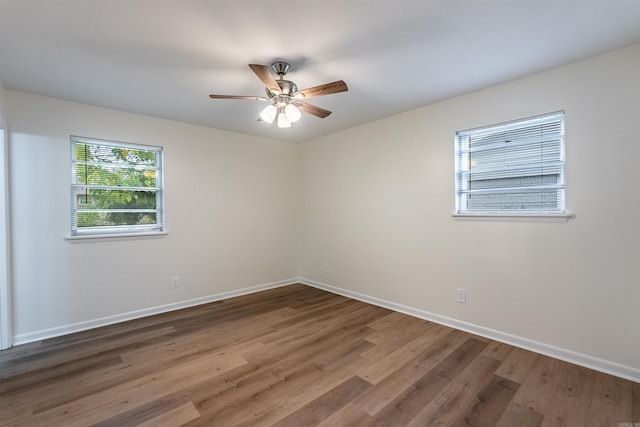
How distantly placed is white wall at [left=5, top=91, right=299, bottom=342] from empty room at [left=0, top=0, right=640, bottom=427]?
2cm

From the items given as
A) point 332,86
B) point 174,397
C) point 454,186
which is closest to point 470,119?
point 454,186

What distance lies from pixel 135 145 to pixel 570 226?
4.37 meters

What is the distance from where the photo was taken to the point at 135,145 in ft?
11.0

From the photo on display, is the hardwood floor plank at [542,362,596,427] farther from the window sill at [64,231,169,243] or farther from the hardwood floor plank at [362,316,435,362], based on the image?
the window sill at [64,231,169,243]

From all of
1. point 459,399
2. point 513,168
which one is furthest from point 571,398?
point 513,168

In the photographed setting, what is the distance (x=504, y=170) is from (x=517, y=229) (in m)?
0.57

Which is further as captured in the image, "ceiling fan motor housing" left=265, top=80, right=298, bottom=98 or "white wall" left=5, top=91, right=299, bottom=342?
"white wall" left=5, top=91, right=299, bottom=342

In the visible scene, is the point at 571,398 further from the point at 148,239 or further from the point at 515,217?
the point at 148,239

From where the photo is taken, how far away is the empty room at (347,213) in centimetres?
178

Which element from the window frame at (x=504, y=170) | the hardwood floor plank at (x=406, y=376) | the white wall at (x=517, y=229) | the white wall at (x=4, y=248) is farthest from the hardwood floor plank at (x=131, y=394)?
the window frame at (x=504, y=170)

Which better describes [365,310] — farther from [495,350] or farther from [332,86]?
[332,86]

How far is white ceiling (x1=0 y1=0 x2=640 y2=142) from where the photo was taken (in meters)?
1.63

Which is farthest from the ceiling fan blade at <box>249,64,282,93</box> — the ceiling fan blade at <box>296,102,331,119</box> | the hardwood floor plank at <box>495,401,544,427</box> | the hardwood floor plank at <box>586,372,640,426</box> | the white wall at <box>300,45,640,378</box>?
the hardwood floor plank at <box>586,372,640,426</box>

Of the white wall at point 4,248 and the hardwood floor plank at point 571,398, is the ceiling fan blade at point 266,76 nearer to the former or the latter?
the white wall at point 4,248
